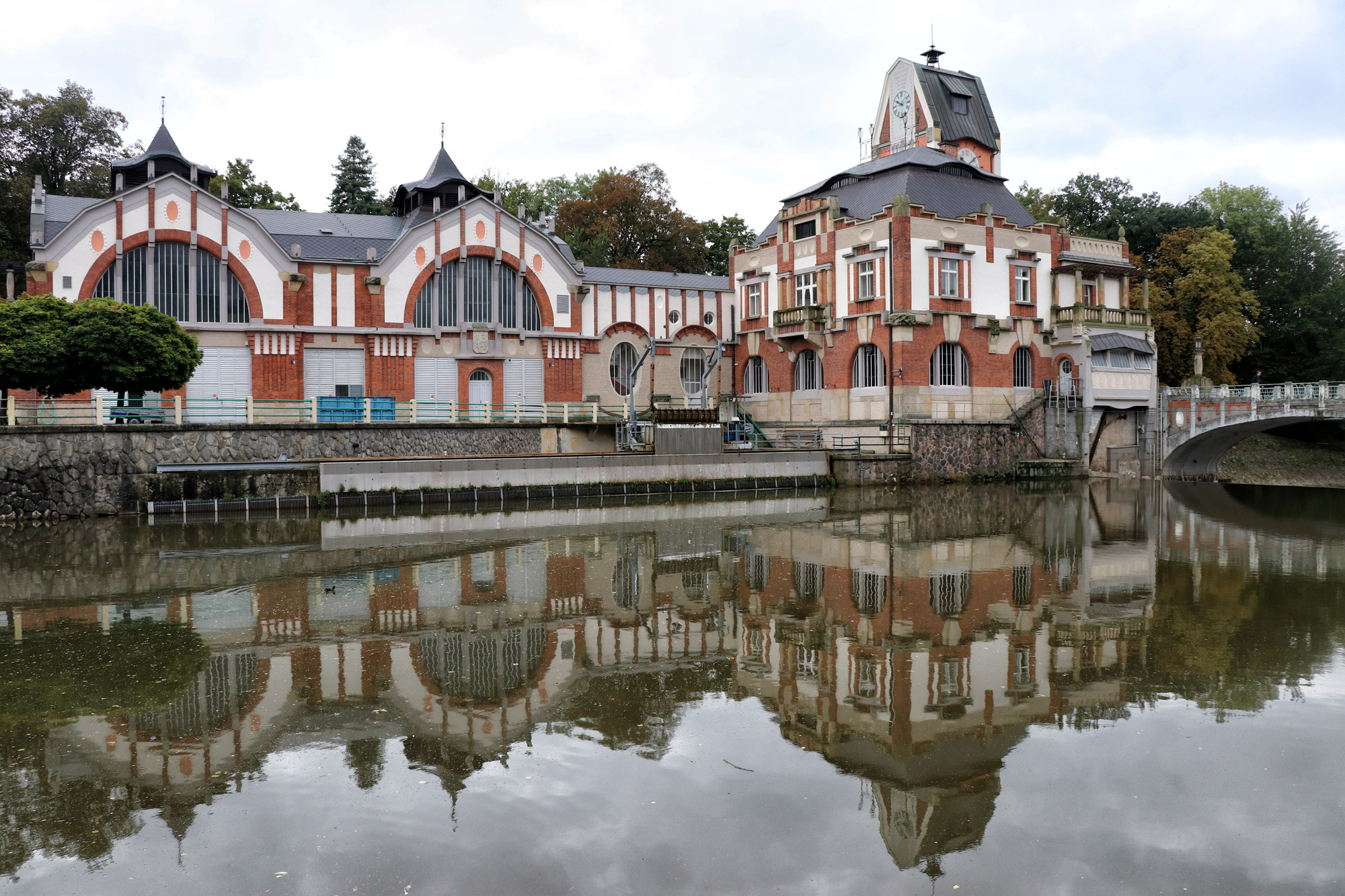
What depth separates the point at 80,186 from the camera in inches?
1928

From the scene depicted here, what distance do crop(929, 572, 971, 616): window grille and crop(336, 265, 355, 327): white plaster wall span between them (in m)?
28.9

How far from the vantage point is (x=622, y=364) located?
143 feet

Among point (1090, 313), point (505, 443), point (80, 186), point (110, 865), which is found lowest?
point (110, 865)

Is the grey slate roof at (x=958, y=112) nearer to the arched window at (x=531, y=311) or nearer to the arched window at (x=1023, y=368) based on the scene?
the arched window at (x=1023, y=368)

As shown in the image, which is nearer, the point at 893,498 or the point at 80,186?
the point at 893,498

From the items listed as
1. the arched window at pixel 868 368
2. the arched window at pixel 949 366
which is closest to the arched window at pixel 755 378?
the arched window at pixel 868 368

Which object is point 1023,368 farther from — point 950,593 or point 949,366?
point 950,593

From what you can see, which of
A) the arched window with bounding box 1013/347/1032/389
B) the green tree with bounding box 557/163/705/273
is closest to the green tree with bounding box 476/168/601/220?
the green tree with bounding box 557/163/705/273

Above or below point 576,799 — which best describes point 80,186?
above

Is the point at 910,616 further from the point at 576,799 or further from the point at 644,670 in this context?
the point at 576,799

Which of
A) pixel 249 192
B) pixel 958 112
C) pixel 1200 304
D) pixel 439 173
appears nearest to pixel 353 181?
pixel 249 192

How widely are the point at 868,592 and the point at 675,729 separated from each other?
21.9ft

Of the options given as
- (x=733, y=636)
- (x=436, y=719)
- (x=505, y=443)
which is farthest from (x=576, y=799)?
(x=505, y=443)

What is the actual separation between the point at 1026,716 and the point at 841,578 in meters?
7.02
